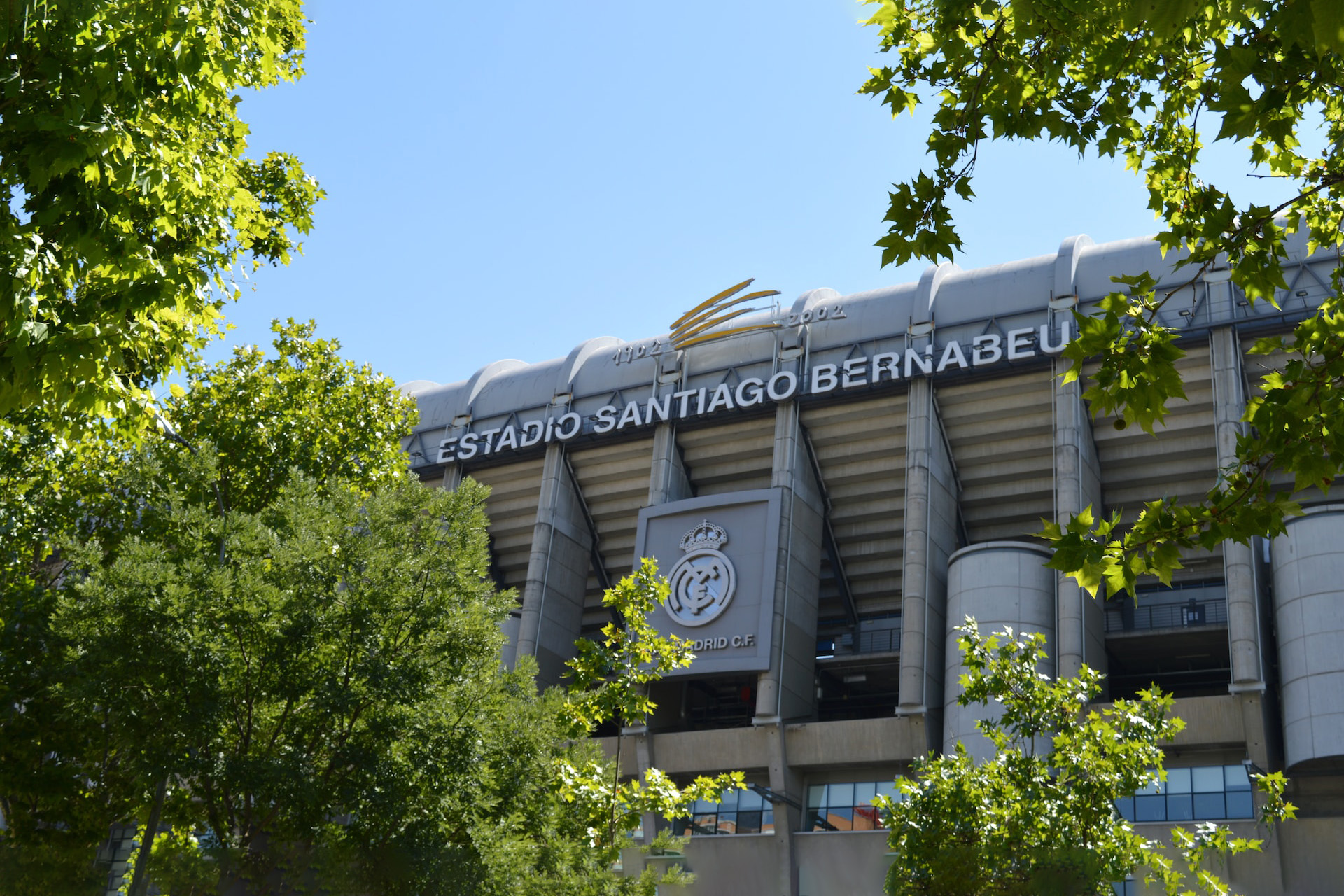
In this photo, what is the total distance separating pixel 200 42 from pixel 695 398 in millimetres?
42023

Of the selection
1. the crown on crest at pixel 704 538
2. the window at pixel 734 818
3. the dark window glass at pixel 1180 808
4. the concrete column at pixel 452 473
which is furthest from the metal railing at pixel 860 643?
the concrete column at pixel 452 473

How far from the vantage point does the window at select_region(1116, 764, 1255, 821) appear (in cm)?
3759

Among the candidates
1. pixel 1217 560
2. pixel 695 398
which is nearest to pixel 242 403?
pixel 695 398

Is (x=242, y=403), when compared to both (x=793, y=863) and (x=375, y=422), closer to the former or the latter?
(x=375, y=422)

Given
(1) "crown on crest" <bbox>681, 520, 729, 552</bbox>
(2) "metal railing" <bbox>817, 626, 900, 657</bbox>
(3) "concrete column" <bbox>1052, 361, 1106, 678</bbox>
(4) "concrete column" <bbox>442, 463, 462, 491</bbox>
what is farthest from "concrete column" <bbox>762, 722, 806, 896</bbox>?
(4) "concrete column" <bbox>442, 463, 462, 491</bbox>

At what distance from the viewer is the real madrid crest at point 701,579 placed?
46.4m

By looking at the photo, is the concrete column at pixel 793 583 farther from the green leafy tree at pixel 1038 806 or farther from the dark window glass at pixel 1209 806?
the green leafy tree at pixel 1038 806

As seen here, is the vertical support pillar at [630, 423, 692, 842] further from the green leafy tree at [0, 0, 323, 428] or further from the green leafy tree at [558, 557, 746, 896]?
the green leafy tree at [0, 0, 323, 428]

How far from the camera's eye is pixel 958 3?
24.1 feet

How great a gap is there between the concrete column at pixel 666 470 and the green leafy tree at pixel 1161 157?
4103 cm

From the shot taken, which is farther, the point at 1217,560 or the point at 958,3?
the point at 1217,560

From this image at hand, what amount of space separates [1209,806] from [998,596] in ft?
31.0

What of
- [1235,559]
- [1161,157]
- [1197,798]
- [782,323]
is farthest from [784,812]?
[1161,157]

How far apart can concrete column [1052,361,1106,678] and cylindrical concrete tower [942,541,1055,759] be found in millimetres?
559
